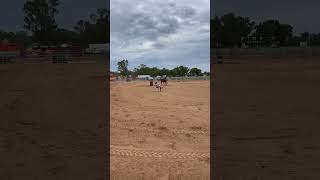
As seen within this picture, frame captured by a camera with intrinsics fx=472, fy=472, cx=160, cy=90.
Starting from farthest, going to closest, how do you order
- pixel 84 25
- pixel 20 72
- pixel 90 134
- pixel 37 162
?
pixel 20 72
pixel 84 25
pixel 90 134
pixel 37 162

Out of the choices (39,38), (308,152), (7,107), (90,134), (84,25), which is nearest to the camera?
(308,152)

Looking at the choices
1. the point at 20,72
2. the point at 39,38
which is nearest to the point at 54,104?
the point at 20,72

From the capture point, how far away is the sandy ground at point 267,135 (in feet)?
17.7

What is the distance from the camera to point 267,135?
7.50 metres

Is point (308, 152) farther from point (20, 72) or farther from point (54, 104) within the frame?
point (20, 72)

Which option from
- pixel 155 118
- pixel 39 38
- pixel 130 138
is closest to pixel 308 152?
pixel 130 138

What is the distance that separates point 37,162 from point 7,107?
16.5 ft

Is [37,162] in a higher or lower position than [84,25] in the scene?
lower

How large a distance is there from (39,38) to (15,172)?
2042 cm

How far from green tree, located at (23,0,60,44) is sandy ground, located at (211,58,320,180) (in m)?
12.4

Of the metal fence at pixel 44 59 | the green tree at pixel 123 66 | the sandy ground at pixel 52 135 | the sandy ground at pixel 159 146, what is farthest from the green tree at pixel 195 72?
the sandy ground at pixel 159 146

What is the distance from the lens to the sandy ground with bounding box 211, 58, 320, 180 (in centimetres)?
540

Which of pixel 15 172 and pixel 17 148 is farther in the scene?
pixel 17 148

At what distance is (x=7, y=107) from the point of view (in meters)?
10.3
